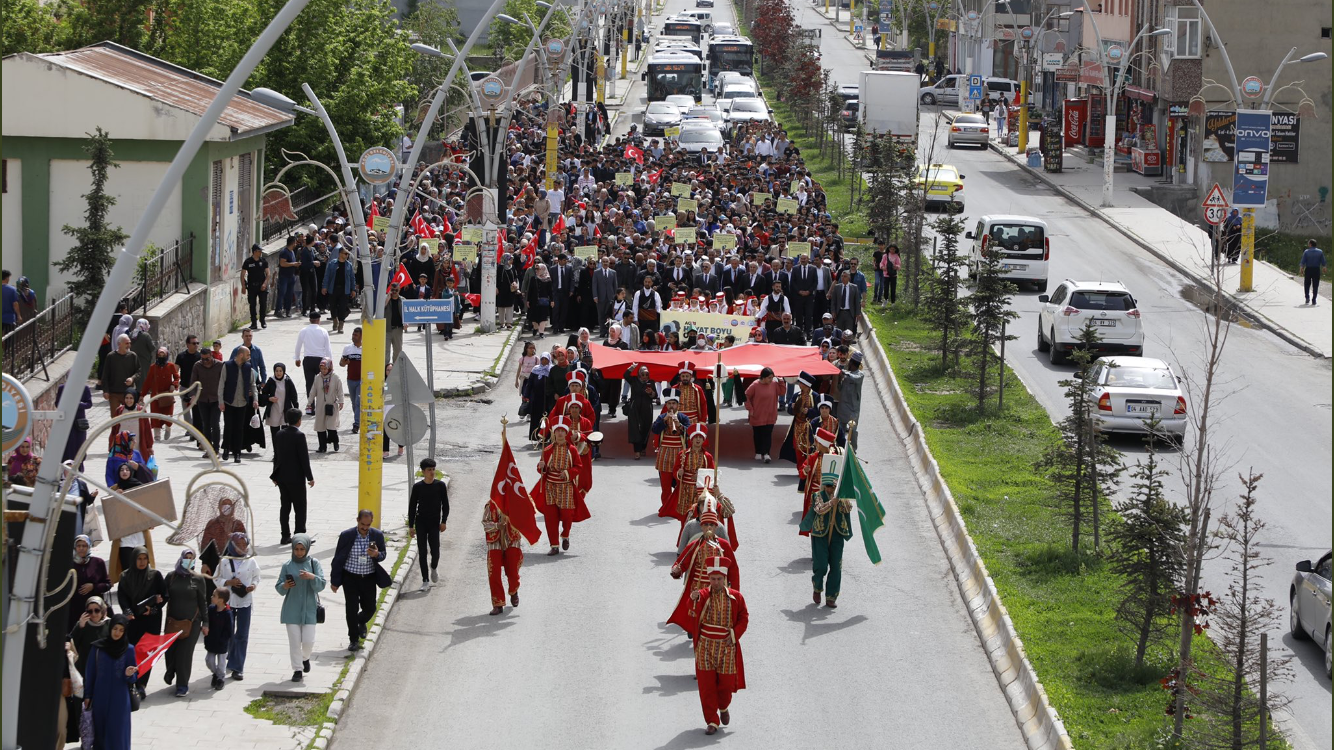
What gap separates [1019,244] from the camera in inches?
1459

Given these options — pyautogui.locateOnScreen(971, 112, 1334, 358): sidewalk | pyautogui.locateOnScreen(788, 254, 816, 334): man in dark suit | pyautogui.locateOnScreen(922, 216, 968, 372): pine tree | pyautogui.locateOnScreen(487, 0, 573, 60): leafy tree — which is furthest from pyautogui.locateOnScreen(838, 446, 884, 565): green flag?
pyautogui.locateOnScreen(487, 0, 573, 60): leafy tree

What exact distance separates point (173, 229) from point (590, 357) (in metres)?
9.57

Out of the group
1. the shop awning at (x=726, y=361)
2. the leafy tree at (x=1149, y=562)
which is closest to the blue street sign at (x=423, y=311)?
the shop awning at (x=726, y=361)

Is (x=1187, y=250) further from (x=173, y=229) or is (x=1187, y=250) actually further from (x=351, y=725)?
(x=351, y=725)

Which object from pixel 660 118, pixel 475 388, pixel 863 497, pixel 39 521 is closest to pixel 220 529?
pixel 39 521

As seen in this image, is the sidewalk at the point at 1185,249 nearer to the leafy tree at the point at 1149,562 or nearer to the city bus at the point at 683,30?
the leafy tree at the point at 1149,562

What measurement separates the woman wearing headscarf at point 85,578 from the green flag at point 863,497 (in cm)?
726

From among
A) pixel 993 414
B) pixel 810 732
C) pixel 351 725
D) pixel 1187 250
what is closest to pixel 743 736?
pixel 810 732

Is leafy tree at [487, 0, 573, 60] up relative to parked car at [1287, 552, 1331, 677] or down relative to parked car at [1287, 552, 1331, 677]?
up

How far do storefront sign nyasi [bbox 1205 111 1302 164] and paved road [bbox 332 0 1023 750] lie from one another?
26.1 metres

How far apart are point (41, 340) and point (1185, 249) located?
1235 inches

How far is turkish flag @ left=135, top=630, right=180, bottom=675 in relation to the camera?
13055 millimetres

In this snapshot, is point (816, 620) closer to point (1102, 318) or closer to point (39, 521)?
point (39, 521)

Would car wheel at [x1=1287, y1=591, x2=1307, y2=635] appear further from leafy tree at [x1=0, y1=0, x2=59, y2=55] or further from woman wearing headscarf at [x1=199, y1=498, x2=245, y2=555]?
leafy tree at [x1=0, y1=0, x2=59, y2=55]
